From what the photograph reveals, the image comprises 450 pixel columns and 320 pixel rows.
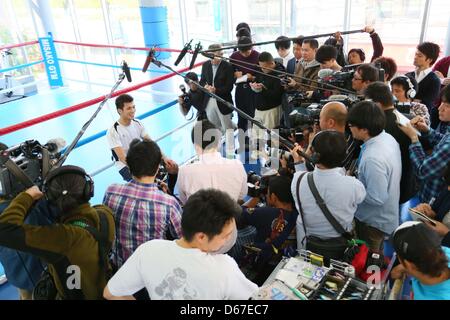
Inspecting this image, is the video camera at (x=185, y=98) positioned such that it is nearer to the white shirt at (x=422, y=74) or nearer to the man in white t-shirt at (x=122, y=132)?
the man in white t-shirt at (x=122, y=132)

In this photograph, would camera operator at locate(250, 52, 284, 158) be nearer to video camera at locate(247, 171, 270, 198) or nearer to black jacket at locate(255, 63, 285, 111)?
black jacket at locate(255, 63, 285, 111)

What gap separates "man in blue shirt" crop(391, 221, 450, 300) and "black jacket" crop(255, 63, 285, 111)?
2611mm

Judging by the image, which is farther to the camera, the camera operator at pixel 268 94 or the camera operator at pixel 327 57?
the camera operator at pixel 268 94

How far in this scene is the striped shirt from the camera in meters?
1.73

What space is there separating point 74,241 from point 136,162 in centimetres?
47

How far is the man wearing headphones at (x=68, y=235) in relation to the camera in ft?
4.63

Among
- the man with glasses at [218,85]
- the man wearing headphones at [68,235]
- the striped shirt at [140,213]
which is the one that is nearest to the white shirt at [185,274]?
the man wearing headphones at [68,235]

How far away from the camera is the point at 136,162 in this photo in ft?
5.79

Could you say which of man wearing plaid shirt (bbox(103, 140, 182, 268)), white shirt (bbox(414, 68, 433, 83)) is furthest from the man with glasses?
man wearing plaid shirt (bbox(103, 140, 182, 268))

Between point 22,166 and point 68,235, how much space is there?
0.57 metres

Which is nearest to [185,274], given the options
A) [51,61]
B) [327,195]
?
[327,195]
